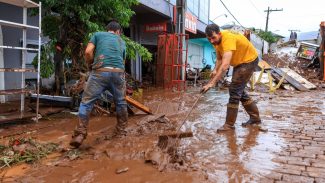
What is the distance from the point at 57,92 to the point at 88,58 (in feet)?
12.2

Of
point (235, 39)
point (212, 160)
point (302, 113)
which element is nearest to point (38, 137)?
point (212, 160)

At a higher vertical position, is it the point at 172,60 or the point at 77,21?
the point at 77,21

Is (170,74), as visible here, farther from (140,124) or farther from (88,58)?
(88,58)

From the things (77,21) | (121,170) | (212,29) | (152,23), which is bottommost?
(121,170)

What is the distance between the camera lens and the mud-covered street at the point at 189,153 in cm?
356

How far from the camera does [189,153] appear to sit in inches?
170

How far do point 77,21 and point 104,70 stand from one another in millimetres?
3681

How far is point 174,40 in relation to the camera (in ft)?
44.6

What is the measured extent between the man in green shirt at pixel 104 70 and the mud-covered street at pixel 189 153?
0.52 meters

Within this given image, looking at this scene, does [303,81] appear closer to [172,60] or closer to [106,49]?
[172,60]

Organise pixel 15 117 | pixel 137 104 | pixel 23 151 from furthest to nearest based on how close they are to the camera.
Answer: pixel 137 104 < pixel 15 117 < pixel 23 151

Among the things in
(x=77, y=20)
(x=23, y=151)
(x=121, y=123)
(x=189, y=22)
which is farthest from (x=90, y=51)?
(x=189, y=22)

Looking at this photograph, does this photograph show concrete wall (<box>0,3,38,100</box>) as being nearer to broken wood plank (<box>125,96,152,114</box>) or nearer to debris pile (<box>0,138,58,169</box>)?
broken wood plank (<box>125,96,152,114</box>)

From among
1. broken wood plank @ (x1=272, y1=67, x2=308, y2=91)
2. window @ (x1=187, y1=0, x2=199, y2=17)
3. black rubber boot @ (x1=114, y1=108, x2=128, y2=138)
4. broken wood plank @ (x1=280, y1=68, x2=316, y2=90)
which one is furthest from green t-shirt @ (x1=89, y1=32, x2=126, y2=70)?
window @ (x1=187, y1=0, x2=199, y2=17)
